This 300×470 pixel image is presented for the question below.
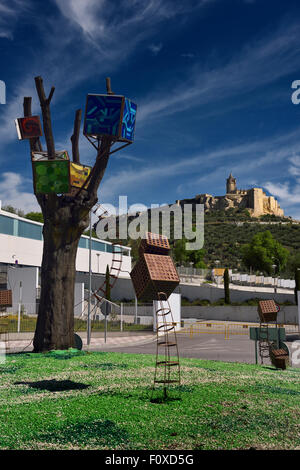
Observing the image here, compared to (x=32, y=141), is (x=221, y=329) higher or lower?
lower

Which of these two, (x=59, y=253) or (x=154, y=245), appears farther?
(x=59, y=253)

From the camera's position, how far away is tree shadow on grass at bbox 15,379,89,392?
31.2 feet

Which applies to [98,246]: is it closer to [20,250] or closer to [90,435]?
[20,250]

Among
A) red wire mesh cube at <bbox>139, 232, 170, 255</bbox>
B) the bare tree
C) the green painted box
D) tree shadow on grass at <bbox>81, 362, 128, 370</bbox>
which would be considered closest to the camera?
red wire mesh cube at <bbox>139, 232, 170, 255</bbox>

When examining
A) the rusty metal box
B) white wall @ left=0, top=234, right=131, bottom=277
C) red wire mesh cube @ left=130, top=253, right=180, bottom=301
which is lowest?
the rusty metal box

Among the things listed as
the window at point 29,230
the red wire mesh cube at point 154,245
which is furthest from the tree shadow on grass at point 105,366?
the window at point 29,230

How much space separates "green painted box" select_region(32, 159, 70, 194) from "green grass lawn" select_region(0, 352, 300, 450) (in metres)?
5.54

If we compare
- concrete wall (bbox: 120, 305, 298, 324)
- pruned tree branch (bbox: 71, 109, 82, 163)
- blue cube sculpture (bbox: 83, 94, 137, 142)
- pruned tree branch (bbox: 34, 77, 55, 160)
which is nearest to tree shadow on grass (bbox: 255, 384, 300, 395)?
blue cube sculpture (bbox: 83, 94, 137, 142)

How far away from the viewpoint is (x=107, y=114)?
1203 centimetres

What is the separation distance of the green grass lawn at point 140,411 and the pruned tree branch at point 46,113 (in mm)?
8736

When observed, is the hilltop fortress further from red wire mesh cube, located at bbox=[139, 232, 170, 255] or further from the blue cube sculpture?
red wire mesh cube, located at bbox=[139, 232, 170, 255]

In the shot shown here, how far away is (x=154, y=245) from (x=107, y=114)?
20.1 feet

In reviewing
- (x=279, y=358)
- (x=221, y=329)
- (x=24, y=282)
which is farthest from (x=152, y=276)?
(x=221, y=329)
